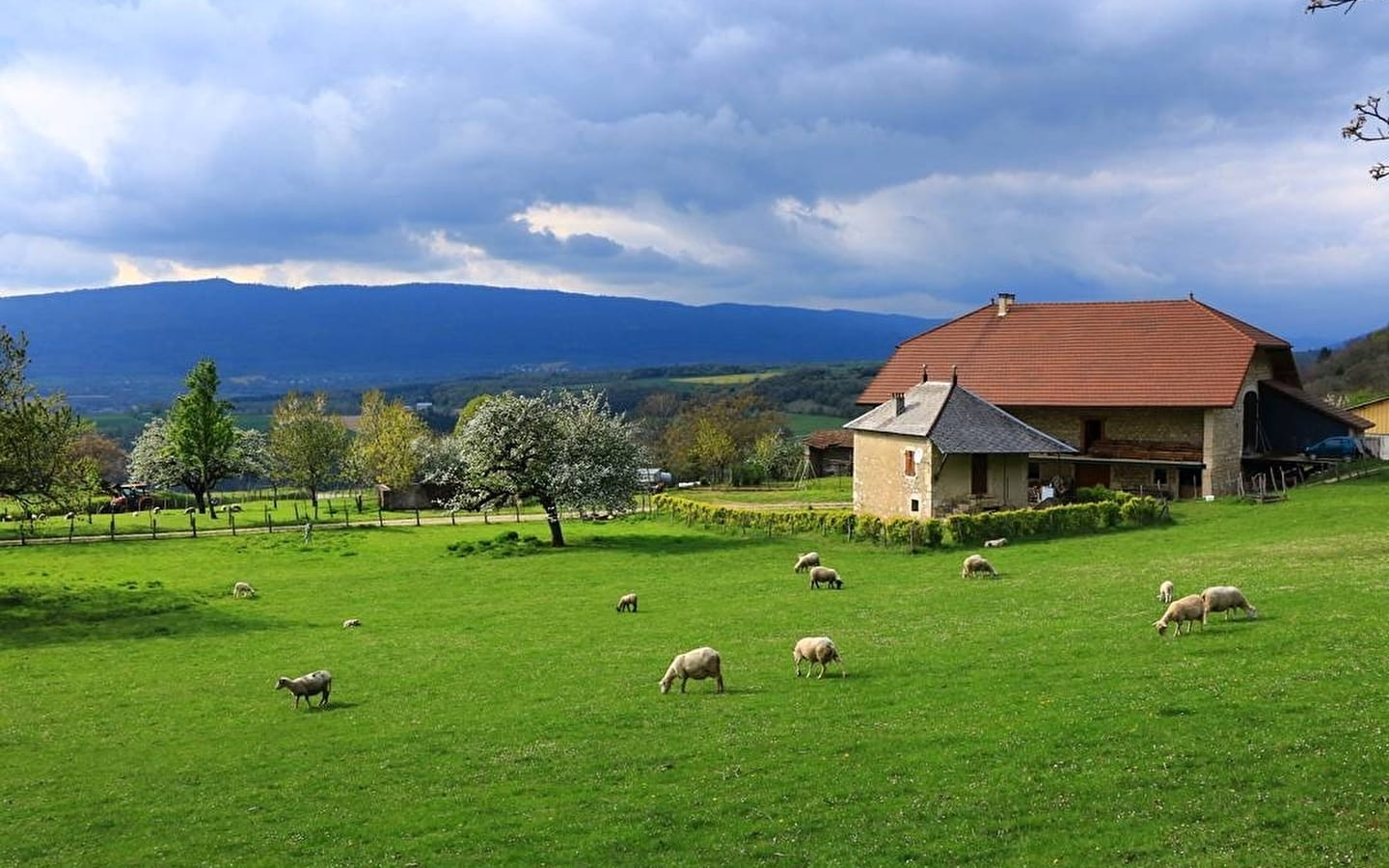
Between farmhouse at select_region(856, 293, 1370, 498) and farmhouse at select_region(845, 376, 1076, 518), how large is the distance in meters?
4.81

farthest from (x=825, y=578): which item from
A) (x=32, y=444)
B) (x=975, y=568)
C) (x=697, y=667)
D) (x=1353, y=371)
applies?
(x=1353, y=371)

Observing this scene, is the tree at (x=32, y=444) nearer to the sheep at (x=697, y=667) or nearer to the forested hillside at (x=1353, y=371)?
the sheep at (x=697, y=667)

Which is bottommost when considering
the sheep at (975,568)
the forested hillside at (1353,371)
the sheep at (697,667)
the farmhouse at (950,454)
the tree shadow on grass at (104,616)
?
the tree shadow on grass at (104,616)

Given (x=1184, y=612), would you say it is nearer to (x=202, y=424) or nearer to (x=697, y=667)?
(x=697, y=667)

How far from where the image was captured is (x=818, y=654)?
68.7 feet

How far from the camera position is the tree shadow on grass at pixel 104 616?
31500 millimetres

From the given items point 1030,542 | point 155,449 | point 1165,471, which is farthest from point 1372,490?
point 155,449

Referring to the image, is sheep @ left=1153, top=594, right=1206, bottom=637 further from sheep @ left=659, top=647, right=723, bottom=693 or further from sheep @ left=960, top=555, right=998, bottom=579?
sheep @ left=960, top=555, right=998, bottom=579

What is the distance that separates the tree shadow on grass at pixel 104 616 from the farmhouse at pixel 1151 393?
3832cm

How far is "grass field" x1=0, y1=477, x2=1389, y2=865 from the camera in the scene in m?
13.4

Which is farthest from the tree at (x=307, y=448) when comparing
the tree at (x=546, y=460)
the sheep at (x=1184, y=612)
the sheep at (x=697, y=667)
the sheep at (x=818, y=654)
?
the sheep at (x=1184, y=612)

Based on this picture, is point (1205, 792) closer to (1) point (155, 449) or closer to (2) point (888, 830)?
(2) point (888, 830)

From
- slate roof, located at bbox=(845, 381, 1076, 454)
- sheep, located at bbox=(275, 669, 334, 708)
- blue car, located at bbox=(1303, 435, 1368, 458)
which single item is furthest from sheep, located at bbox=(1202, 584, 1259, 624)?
blue car, located at bbox=(1303, 435, 1368, 458)

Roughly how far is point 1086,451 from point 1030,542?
17723mm
